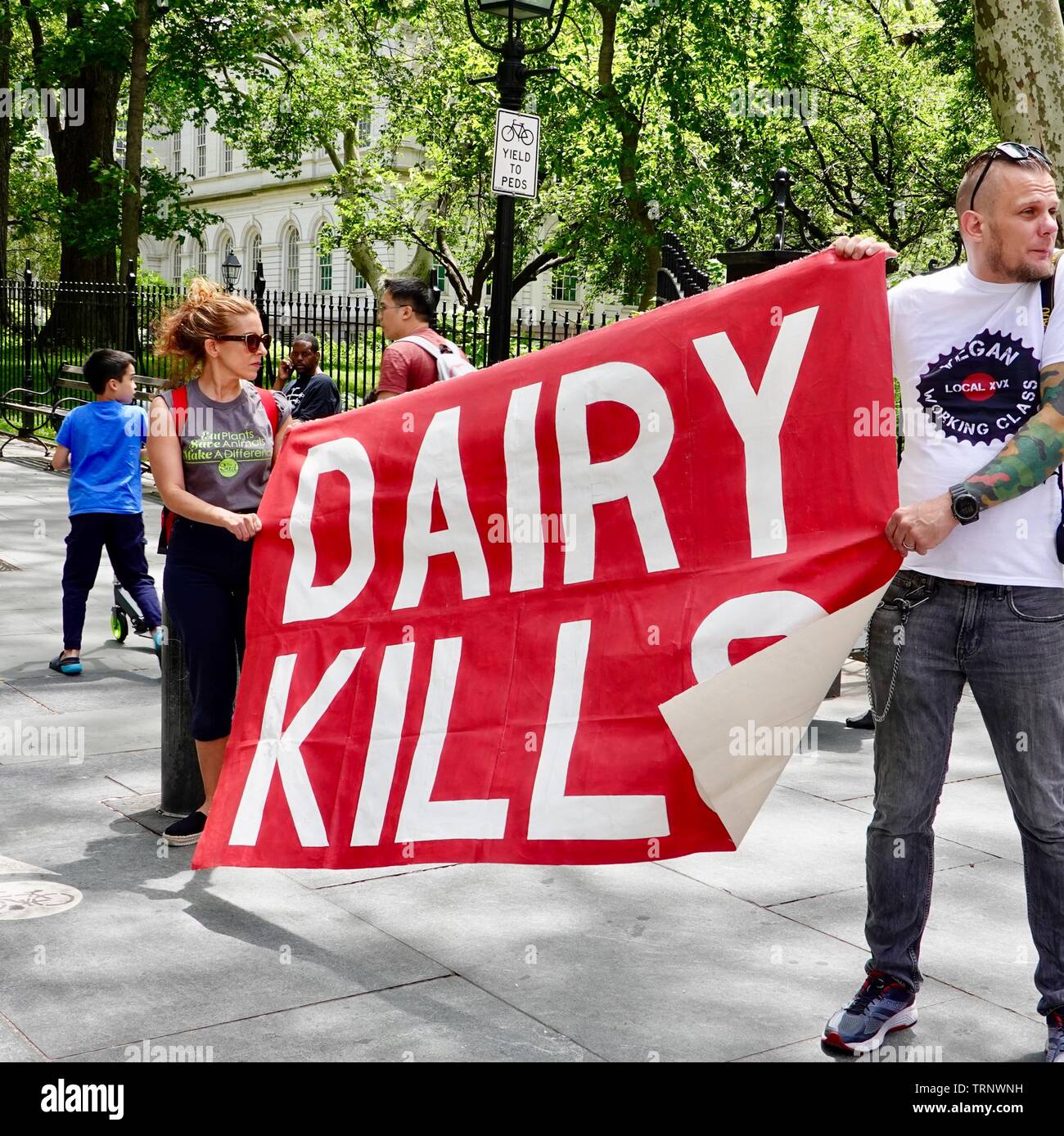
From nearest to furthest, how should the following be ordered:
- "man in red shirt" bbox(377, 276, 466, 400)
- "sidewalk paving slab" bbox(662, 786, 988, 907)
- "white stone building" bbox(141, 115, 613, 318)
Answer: "sidewalk paving slab" bbox(662, 786, 988, 907) < "man in red shirt" bbox(377, 276, 466, 400) < "white stone building" bbox(141, 115, 613, 318)

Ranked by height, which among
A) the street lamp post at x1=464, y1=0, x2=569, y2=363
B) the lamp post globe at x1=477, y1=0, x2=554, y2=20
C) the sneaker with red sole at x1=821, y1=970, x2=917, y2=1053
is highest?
the lamp post globe at x1=477, y1=0, x2=554, y2=20

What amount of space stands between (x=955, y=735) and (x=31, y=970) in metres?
4.76

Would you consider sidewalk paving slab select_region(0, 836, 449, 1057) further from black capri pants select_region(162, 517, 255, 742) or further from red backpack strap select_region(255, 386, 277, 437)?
red backpack strap select_region(255, 386, 277, 437)

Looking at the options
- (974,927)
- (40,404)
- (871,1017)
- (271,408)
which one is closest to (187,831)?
(271,408)

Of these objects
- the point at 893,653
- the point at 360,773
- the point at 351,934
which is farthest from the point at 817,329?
the point at 351,934

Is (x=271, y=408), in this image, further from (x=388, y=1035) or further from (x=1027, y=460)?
(x=1027, y=460)

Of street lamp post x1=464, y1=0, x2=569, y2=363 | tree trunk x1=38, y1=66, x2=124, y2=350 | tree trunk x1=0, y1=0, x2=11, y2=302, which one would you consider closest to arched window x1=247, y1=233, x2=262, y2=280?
tree trunk x1=38, y1=66, x2=124, y2=350

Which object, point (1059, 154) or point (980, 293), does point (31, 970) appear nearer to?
point (980, 293)

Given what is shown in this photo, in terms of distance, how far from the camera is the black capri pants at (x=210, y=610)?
4.88m

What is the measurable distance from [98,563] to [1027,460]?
20.6 ft

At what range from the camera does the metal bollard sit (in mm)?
5371

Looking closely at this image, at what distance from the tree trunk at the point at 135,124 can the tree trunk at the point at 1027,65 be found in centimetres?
1309

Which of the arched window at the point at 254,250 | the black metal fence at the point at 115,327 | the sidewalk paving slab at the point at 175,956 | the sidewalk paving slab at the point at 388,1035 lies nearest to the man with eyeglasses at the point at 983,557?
the sidewalk paving slab at the point at 388,1035

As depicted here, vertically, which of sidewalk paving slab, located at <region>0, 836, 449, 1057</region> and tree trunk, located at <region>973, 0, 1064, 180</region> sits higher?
tree trunk, located at <region>973, 0, 1064, 180</region>
